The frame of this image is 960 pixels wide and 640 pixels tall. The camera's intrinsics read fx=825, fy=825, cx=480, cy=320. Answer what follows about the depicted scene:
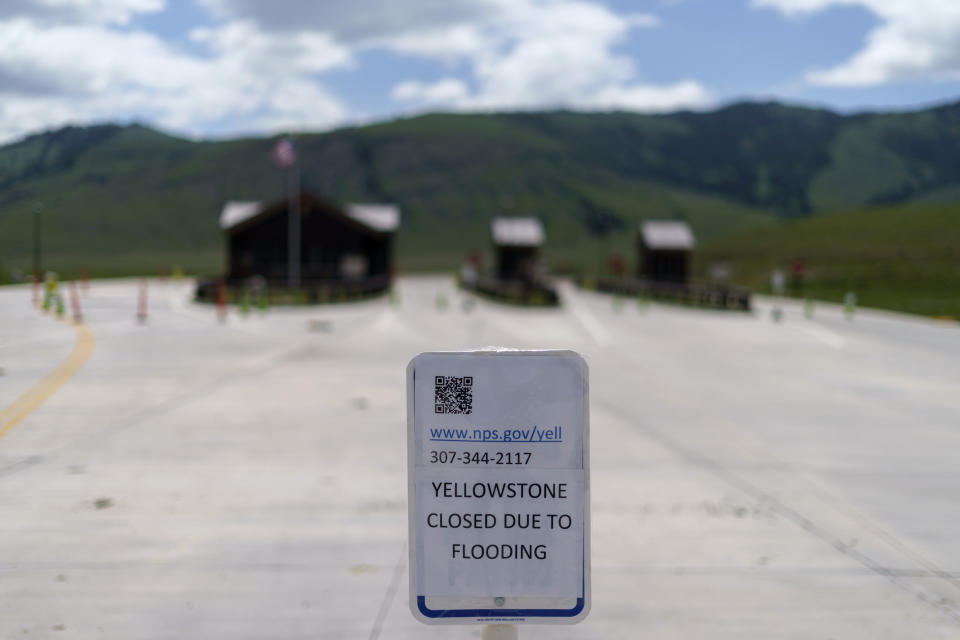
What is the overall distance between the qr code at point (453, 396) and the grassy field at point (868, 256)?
3970 cm

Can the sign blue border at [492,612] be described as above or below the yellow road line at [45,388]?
above

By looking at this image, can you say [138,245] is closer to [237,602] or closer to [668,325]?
[668,325]

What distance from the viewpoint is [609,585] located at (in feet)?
19.5

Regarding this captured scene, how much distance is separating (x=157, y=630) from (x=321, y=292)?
37.5 m

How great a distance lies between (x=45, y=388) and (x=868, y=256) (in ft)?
260

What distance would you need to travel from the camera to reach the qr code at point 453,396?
332 centimetres

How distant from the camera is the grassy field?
55263 mm

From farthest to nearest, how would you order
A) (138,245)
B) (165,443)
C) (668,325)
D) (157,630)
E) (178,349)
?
(138,245) < (668,325) < (178,349) < (165,443) < (157,630)

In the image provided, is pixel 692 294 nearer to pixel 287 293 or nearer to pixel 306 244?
pixel 287 293

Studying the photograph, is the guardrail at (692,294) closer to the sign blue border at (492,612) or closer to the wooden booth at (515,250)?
the wooden booth at (515,250)

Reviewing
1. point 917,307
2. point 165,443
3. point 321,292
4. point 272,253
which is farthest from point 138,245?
point 165,443

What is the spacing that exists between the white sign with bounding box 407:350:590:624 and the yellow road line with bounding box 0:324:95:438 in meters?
8.86

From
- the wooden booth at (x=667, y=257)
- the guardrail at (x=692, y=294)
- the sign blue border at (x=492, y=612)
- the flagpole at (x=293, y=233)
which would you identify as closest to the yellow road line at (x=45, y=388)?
the sign blue border at (x=492, y=612)

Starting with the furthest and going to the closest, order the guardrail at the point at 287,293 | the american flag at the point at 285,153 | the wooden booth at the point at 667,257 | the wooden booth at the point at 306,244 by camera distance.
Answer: the wooden booth at the point at 667,257 < the wooden booth at the point at 306,244 < the american flag at the point at 285,153 < the guardrail at the point at 287,293
